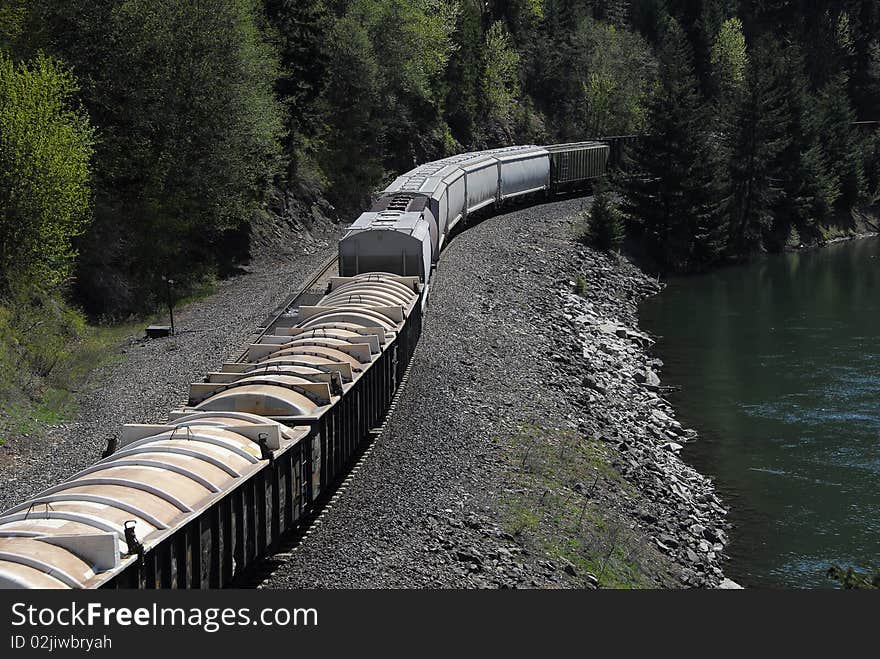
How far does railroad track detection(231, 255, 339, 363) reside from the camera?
23894 millimetres

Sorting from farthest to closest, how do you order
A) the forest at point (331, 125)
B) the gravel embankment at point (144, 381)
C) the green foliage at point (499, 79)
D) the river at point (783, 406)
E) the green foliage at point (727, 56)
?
the green foliage at point (727, 56)
the green foliage at point (499, 79)
the forest at point (331, 125)
the river at point (783, 406)
the gravel embankment at point (144, 381)

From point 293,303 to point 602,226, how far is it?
27.8 metres

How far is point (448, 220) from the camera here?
4141 centimetres

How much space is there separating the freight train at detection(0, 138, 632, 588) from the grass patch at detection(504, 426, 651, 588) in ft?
10.8

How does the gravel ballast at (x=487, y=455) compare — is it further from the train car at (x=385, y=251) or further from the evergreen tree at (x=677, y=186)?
the evergreen tree at (x=677, y=186)

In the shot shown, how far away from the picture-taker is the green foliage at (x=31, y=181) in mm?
26578

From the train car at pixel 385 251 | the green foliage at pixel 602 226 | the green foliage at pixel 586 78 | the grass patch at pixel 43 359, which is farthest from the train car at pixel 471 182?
the green foliage at pixel 586 78

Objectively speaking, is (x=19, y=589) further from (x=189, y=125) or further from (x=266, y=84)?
(x=266, y=84)

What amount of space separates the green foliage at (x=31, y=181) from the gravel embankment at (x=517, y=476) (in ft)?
36.4

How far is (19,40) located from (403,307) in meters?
19.0

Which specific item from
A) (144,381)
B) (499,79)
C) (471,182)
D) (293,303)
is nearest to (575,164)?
(471,182)

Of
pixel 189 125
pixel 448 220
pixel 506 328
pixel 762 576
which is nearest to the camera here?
pixel 762 576

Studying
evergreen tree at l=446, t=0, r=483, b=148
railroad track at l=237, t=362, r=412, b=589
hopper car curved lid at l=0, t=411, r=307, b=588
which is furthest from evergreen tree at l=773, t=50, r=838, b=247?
hopper car curved lid at l=0, t=411, r=307, b=588

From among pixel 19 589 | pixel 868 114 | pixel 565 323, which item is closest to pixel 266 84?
pixel 565 323
